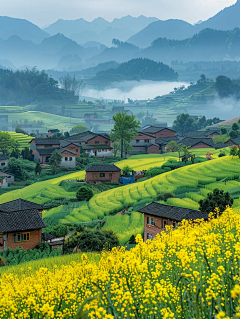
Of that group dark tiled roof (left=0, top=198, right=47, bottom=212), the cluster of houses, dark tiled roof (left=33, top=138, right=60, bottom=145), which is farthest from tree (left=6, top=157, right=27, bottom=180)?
the cluster of houses

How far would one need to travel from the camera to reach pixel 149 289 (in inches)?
287

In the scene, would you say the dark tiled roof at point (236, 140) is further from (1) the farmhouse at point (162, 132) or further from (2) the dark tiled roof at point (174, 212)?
(2) the dark tiled roof at point (174, 212)

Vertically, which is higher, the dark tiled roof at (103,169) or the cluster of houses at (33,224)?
the cluster of houses at (33,224)

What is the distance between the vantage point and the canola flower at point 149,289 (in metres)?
6.48

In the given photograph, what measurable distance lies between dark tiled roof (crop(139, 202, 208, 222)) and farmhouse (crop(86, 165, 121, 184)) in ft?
80.2

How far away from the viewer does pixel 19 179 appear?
60.6 m

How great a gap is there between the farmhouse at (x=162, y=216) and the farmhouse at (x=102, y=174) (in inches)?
962

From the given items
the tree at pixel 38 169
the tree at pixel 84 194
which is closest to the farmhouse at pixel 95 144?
the tree at pixel 38 169

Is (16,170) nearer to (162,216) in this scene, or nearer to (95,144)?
(95,144)

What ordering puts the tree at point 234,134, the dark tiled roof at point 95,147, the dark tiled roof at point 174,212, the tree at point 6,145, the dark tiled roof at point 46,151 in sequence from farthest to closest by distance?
the tree at point 234,134, the dark tiled roof at point 95,147, the tree at point 6,145, the dark tiled roof at point 46,151, the dark tiled roof at point 174,212

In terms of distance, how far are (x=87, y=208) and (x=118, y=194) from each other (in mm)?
4973

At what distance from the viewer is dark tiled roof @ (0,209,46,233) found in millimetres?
25812

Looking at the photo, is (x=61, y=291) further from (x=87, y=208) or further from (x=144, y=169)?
(x=144, y=169)

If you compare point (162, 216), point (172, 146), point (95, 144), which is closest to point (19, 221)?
point (162, 216)
